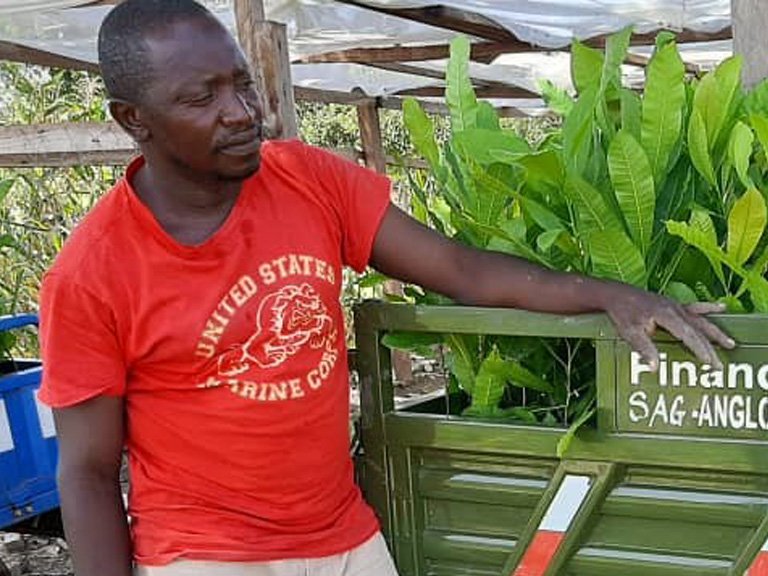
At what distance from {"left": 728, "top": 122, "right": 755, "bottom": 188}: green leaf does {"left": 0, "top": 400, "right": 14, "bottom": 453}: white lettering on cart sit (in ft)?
8.90

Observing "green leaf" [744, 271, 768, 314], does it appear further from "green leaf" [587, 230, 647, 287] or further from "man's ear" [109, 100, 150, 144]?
"man's ear" [109, 100, 150, 144]

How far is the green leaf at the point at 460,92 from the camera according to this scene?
2.07 metres

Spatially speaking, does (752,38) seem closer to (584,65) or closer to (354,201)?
(584,65)

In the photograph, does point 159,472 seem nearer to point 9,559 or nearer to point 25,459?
point 25,459

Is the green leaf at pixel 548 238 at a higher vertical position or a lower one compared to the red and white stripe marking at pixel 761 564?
higher

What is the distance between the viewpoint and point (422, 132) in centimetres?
209

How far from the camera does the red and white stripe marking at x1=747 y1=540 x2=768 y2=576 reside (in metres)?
1.65

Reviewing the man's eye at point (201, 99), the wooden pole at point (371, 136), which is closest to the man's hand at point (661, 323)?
the man's eye at point (201, 99)

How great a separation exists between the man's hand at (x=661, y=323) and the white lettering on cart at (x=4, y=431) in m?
2.56

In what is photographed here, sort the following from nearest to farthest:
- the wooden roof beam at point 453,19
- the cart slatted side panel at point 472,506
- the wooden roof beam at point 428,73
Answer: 1. the cart slatted side panel at point 472,506
2. the wooden roof beam at point 453,19
3. the wooden roof beam at point 428,73

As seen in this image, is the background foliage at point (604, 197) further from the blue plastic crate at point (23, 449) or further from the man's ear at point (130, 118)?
the blue plastic crate at point (23, 449)

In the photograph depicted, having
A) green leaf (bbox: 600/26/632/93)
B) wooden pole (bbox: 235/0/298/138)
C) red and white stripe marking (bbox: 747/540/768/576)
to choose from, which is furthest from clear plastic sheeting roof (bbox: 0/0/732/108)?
red and white stripe marking (bbox: 747/540/768/576)

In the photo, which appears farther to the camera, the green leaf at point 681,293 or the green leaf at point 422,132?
the green leaf at point 422,132

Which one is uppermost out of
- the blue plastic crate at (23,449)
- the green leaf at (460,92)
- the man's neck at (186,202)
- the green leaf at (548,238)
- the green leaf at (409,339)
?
the green leaf at (460,92)
